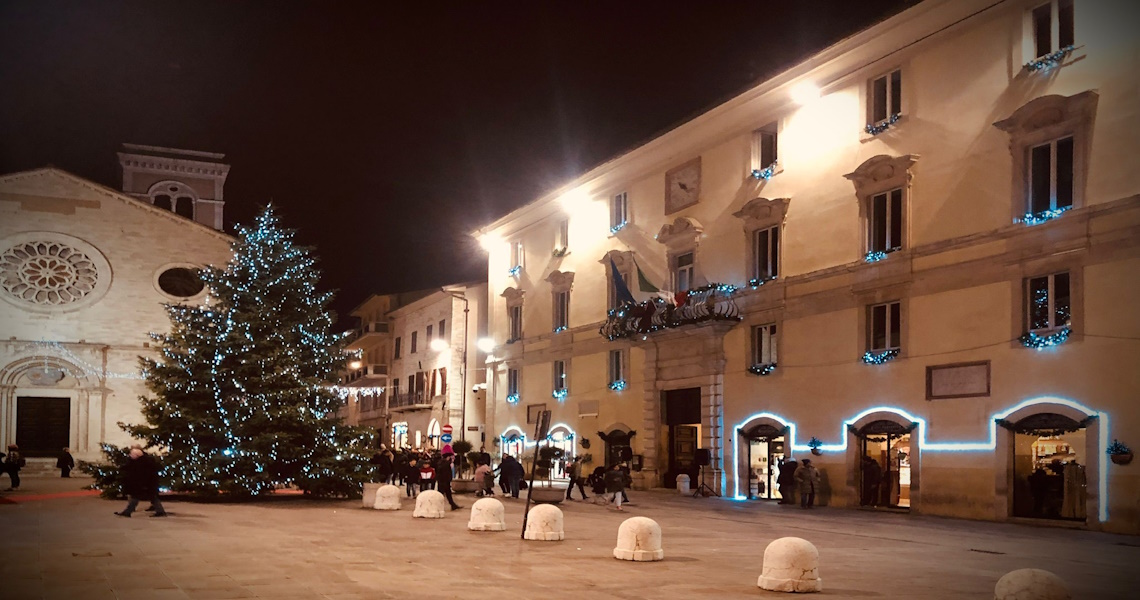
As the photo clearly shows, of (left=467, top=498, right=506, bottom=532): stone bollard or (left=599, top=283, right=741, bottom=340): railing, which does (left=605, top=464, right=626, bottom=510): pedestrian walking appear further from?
(left=467, top=498, right=506, bottom=532): stone bollard

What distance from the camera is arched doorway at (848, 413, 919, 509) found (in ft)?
83.0

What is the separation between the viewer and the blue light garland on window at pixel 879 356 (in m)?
25.2

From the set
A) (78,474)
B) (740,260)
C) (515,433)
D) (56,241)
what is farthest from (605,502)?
(56,241)

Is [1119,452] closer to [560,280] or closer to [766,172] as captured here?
[766,172]

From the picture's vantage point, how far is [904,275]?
24828 mm

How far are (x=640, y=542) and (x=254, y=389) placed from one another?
616 inches

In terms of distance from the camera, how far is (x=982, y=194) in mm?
22922

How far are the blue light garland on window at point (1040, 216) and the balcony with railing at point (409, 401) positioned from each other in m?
39.7

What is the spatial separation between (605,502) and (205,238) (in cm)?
3113

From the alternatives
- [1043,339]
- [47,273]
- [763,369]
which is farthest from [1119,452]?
[47,273]

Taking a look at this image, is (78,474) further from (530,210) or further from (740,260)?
(740,260)

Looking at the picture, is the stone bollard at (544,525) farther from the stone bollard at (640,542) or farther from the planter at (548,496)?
the planter at (548,496)

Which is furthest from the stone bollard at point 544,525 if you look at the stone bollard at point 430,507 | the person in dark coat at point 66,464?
the person in dark coat at point 66,464

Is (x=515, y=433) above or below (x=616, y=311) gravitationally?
below
